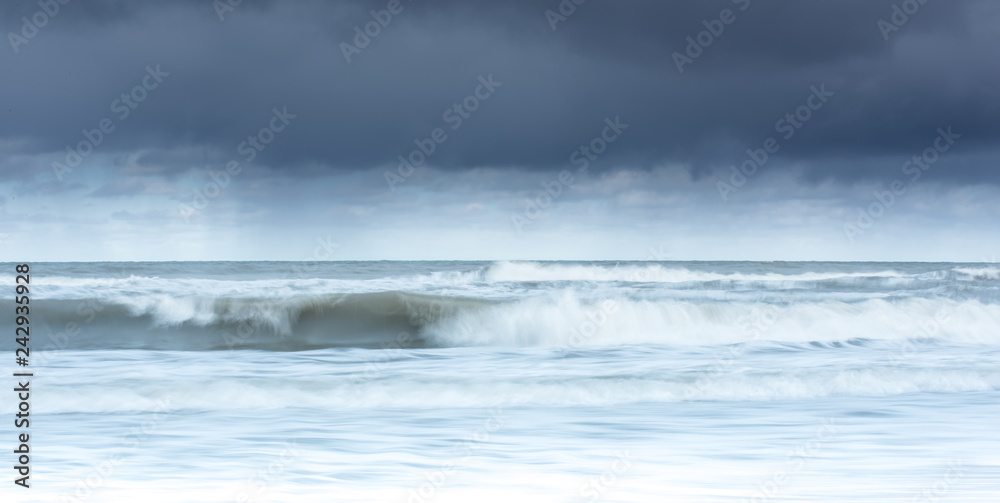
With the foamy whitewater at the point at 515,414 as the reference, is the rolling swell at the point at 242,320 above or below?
above

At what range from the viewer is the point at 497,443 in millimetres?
5520

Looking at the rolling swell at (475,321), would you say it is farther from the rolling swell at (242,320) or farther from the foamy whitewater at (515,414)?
the foamy whitewater at (515,414)

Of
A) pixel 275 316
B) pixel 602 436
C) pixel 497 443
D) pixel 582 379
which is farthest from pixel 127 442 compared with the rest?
pixel 275 316

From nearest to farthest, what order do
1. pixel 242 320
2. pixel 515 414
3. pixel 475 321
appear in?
pixel 515 414
pixel 475 321
pixel 242 320

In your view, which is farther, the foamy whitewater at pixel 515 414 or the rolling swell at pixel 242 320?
the rolling swell at pixel 242 320

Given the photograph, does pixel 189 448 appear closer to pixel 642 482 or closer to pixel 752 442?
pixel 642 482

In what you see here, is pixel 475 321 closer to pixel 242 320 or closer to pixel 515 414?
pixel 242 320

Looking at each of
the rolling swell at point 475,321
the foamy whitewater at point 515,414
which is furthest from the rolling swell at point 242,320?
the foamy whitewater at point 515,414

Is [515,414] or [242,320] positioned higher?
[242,320]

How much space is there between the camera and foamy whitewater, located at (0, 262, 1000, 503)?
179 inches

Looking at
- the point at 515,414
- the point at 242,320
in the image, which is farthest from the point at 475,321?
the point at 515,414

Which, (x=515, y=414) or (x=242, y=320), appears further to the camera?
(x=242, y=320)

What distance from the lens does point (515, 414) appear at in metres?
6.57

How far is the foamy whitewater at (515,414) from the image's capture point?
454cm
